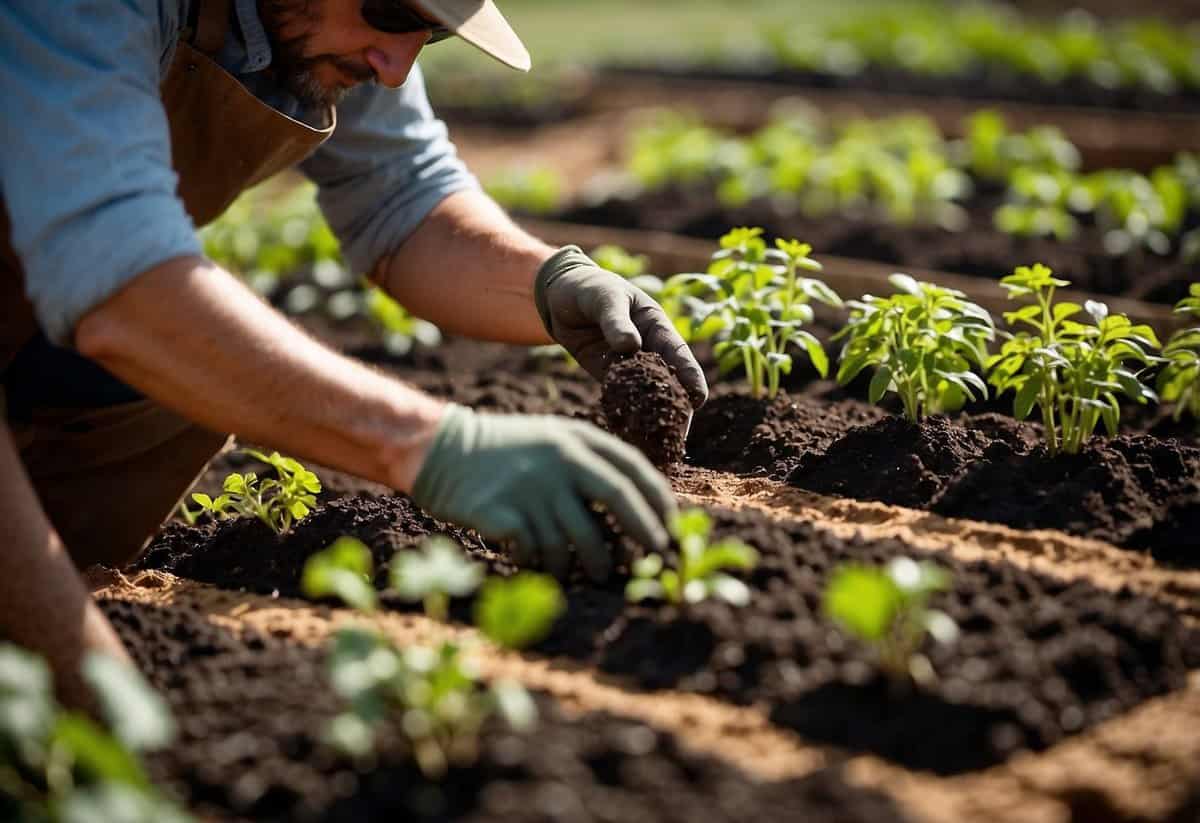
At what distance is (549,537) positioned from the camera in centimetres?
240

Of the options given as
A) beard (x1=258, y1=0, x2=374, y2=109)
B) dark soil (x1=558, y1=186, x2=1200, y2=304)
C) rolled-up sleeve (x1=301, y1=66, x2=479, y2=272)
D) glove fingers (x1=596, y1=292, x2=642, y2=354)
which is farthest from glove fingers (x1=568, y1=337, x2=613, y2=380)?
dark soil (x1=558, y1=186, x2=1200, y2=304)

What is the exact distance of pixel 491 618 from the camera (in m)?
1.99

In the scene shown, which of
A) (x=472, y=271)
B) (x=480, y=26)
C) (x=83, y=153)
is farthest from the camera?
(x=472, y=271)

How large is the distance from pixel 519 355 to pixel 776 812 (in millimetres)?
2890

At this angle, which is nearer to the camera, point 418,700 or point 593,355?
point 418,700

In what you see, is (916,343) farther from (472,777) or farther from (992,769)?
(472,777)

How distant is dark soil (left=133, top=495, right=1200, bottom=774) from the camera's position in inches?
83.1

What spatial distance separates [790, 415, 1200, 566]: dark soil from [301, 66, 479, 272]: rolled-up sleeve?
1.28 metres

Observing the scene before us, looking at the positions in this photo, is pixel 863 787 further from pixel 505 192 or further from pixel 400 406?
pixel 505 192

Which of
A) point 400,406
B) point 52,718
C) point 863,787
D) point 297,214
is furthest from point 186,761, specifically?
point 297,214

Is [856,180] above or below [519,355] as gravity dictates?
above

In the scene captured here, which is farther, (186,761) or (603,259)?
(603,259)

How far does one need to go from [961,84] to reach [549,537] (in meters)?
7.10

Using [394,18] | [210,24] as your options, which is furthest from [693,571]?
[210,24]
